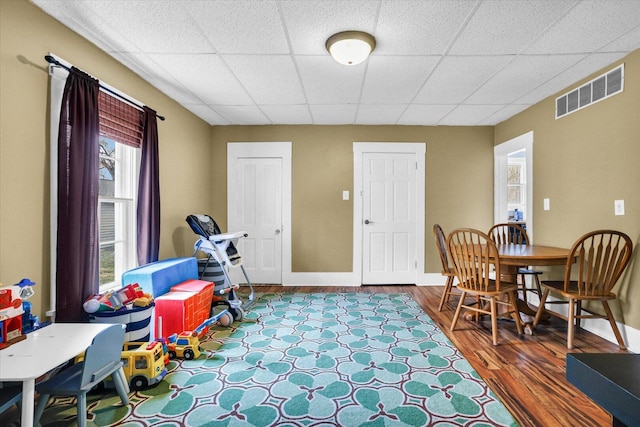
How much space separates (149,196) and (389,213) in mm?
3193

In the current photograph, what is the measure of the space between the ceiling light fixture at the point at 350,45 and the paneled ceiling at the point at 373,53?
55mm

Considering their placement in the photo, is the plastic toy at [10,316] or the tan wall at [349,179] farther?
the tan wall at [349,179]

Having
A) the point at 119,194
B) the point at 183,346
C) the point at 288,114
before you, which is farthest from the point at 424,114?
the point at 183,346

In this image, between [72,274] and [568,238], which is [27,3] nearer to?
[72,274]

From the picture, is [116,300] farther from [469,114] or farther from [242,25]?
[469,114]

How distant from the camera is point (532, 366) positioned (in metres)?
2.35

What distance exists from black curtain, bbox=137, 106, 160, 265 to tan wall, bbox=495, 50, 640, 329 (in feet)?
13.7

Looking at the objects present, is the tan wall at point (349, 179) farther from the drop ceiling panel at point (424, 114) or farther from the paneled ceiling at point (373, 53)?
the paneled ceiling at point (373, 53)

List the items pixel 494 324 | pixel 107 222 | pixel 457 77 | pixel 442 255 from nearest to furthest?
pixel 494 324 < pixel 107 222 < pixel 457 77 < pixel 442 255

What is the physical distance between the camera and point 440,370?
7.50ft

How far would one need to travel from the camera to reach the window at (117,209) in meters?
2.86

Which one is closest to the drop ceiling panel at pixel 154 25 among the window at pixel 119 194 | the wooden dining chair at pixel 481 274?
the window at pixel 119 194

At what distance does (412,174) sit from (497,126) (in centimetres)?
142

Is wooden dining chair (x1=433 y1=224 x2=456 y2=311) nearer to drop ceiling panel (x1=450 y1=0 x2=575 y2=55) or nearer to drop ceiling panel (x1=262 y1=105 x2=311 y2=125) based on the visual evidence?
drop ceiling panel (x1=450 y1=0 x2=575 y2=55)
